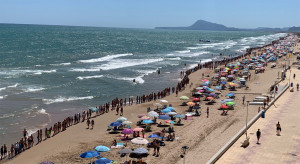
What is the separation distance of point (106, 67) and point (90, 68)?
10.9 ft

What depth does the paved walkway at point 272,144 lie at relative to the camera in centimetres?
1662

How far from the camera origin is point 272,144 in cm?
1880

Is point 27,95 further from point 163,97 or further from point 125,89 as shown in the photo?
point 163,97

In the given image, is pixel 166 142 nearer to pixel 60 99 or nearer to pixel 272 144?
pixel 272 144

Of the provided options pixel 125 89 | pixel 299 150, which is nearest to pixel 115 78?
pixel 125 89

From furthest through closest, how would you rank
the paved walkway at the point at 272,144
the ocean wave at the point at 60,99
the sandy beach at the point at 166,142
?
the ocean wave at the point at 60,99 → the sandy beach at the point at 166,142 → the paved walkway at the point at 272,144

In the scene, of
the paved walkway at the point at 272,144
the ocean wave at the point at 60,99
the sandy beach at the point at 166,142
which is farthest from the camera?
the ocean wave at the point at 60,99

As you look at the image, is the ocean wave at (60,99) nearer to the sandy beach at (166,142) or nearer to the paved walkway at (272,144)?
the sandy beach at (166,142)

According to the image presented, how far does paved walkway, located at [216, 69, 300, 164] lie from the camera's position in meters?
16.6

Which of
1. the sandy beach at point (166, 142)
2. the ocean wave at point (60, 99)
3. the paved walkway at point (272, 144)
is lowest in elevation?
the sandy beach at point (166, 142)

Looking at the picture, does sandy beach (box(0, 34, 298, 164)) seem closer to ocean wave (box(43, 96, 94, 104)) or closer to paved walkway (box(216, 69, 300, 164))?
paved walkway (box(216, 69, 300, 164))

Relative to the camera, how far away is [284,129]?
2156cm

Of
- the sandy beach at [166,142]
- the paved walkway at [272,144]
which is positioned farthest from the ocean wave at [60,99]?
the paved walkway at [272,144]

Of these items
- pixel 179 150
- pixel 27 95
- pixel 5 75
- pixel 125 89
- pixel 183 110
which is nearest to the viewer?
pixel 179 150
